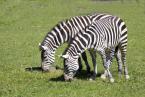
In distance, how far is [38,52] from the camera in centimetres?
2259

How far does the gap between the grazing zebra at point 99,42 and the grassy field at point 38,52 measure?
549 millimetres

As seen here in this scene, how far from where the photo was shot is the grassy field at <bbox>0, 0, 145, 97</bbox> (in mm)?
13594

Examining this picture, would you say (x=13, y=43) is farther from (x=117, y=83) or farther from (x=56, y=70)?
(x=117, y=83)

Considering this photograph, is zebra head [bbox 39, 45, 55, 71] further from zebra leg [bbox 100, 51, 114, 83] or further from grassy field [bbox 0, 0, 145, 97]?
zebra leg [bbox 100, 51, 114, 83]

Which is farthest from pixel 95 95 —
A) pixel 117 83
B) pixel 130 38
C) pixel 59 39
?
pixel 130 38

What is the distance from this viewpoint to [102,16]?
16.1 meters

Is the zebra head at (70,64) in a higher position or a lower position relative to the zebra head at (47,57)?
lower

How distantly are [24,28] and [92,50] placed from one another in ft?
54.8

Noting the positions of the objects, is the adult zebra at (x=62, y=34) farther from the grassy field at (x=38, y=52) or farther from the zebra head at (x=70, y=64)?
the zebra head at (x=70, y=64)

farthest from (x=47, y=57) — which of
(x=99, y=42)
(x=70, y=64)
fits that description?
(x=99, y=42)

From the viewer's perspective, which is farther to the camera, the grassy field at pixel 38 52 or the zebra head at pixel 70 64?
the zebra head at pixel 70 64

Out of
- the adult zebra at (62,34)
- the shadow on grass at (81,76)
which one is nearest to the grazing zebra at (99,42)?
the adult zebra at (62,34)

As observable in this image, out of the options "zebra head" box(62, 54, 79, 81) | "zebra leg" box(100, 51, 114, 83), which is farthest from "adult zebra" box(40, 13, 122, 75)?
"zebra head" box(62, 54, 79, 81)

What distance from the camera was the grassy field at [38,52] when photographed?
44.6 feet
